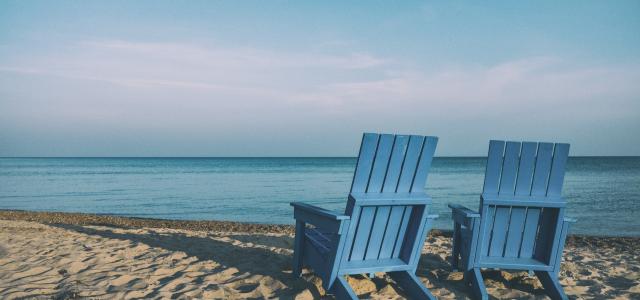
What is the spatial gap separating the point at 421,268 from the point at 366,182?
1663mm

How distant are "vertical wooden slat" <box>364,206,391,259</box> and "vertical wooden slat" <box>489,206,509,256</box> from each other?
96cm

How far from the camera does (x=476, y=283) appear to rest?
10.9 feet

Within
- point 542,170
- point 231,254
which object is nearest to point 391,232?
point 542,170

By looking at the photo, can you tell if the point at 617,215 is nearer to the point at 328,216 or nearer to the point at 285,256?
the point at 285,256

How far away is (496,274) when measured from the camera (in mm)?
3902

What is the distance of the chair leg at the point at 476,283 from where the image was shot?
3.21 metres

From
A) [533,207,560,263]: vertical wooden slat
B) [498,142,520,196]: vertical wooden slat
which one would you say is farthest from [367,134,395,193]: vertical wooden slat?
[533,207,560,263]: vertical wooden slat

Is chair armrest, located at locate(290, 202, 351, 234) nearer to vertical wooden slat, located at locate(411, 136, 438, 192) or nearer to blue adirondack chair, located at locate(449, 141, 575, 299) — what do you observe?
vertical wooden slat, located at locate(411, 136, 438, 192)

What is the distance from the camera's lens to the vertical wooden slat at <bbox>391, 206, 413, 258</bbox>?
126 inches

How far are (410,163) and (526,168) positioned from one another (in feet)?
3.25

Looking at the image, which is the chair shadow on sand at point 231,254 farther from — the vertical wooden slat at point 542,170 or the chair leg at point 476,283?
the vertical wooden slat at point 542,170

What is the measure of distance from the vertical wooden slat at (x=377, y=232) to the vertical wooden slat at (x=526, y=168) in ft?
3.57

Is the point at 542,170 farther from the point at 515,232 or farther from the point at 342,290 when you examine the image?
the point at 342,290

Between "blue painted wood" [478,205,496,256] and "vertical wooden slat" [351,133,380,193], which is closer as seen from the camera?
"vertical wooden slat" [351,133,380,193]
